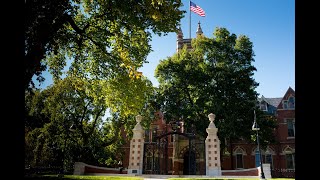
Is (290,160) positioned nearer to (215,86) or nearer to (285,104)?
(285,104)

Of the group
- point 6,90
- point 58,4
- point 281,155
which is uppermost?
point 58,4

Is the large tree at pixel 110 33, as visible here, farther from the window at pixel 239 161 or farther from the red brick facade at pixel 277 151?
the window at pixel 239 161

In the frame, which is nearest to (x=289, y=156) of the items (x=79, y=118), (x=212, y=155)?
(x=212, y=155)

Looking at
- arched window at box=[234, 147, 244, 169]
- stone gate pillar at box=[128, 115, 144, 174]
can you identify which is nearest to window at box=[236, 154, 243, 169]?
arched window at box=[234, 147, 244, 169]

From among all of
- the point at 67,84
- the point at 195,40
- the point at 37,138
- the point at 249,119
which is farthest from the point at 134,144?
the point at 195,40

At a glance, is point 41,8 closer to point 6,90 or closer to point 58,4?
point 58,4

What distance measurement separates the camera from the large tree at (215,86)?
2969cm

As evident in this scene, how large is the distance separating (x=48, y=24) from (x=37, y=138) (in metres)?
16.6

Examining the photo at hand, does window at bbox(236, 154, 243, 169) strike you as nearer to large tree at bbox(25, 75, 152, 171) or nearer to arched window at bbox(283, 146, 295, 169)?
arched window at bbox(283, 146, 295, 169)

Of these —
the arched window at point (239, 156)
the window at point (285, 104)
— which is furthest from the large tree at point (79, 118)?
the window at point (285, 104)

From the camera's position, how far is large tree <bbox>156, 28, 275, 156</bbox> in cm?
2969
